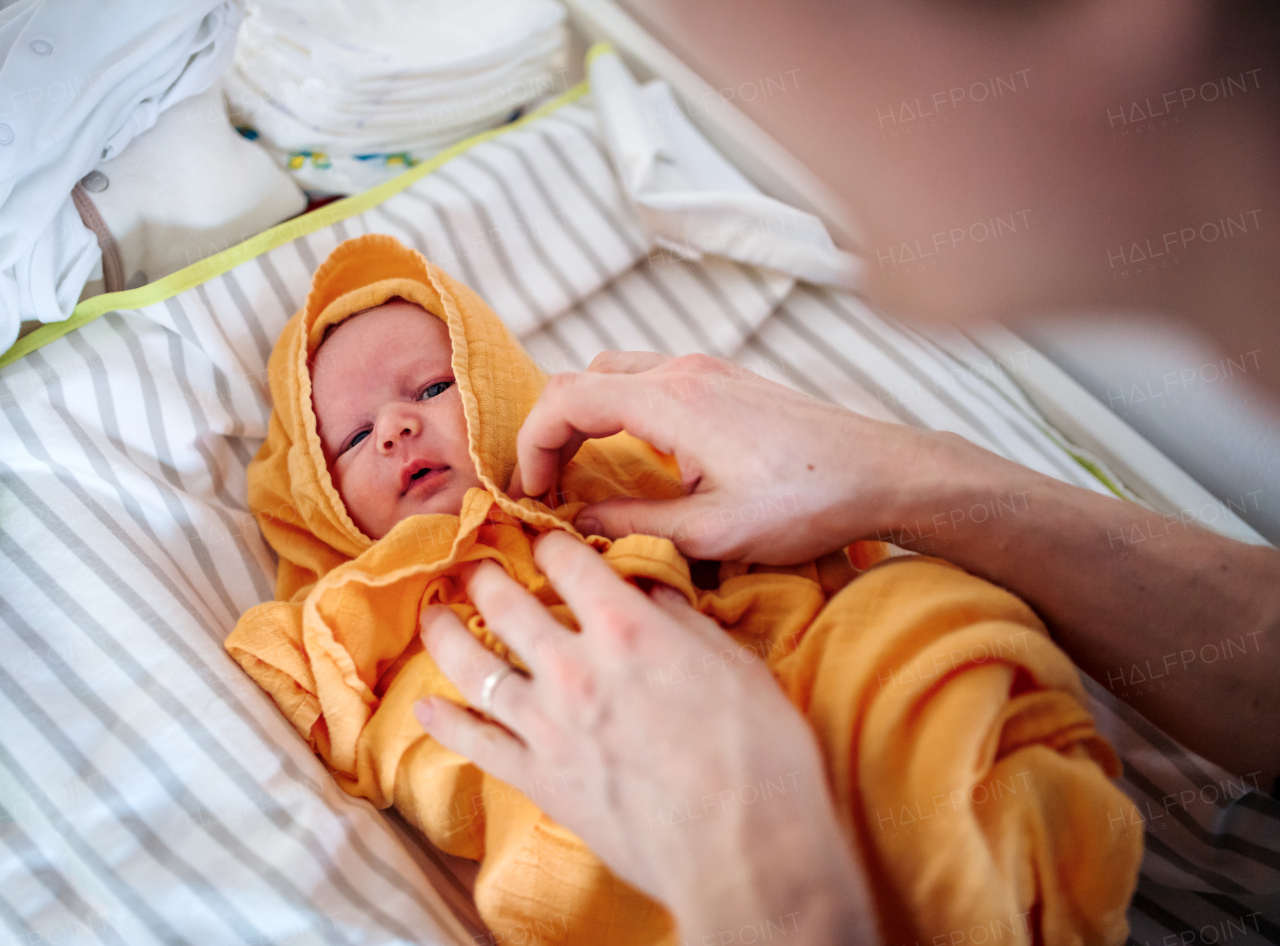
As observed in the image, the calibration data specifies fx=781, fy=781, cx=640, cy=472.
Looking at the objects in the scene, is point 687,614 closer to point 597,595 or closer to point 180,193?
point 597,595

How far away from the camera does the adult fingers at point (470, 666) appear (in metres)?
0.65

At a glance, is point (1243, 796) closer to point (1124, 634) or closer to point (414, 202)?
point (1124, 634)

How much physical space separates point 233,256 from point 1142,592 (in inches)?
46.2

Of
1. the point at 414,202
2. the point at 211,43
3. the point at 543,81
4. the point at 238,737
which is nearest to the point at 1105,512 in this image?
the point at 238,737

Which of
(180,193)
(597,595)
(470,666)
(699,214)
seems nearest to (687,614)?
(597,595)

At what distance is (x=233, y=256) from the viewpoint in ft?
3.62

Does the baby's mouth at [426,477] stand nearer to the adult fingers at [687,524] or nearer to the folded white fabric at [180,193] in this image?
the adult fingers at [687,524]

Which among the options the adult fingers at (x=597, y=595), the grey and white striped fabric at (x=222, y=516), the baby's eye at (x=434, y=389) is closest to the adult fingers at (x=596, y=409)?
the adult fingers at (x=597, y=595)

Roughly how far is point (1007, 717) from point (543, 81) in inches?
51.3

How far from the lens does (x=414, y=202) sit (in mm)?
1210

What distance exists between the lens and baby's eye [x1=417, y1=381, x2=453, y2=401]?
942 millimetres

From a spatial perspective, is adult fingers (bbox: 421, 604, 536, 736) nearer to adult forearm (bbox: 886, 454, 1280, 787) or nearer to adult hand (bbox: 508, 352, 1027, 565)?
adult hand (bbox: 508, 352, 1027, 565)

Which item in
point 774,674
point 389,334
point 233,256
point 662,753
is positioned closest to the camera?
point 662,753

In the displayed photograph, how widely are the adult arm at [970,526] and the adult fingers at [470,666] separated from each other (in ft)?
0.56
